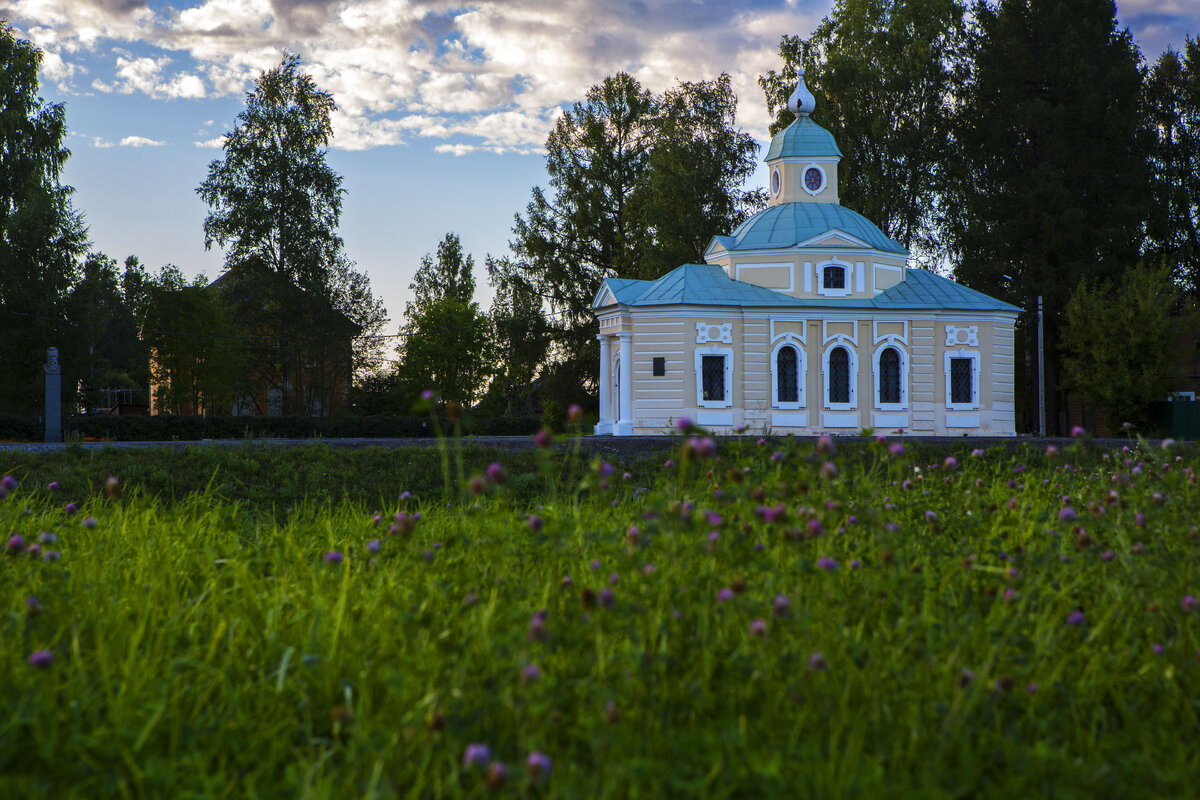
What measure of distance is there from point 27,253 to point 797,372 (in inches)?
935

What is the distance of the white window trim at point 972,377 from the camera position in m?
28.8

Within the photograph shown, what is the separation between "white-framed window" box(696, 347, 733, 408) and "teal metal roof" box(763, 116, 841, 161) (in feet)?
24.5

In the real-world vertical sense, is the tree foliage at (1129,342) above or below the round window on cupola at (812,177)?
below

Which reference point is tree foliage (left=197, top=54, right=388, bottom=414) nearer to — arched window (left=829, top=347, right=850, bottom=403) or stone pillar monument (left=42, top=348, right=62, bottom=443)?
stone pillar monument (left=42, top=348, right=62, bottom=443)

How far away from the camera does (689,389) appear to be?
90.2 ft

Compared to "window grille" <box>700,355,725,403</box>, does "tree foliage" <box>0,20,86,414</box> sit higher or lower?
higher

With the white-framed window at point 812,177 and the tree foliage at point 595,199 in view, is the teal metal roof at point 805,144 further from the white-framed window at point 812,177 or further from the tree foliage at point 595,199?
the tree foliage at point 595,199

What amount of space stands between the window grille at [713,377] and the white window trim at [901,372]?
4478 millimetres

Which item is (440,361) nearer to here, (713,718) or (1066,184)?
(1066,184)

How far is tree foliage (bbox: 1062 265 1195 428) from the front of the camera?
98.0 feet

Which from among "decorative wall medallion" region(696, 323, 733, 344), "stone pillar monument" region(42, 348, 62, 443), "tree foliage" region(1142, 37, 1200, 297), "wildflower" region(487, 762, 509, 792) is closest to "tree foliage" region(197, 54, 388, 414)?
"stone pillar monument" region(42, 348, 62, 443)

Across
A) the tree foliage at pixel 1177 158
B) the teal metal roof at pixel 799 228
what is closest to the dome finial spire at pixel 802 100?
the teal metal roof at pixel 799 228

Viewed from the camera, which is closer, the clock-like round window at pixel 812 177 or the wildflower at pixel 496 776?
the wildflower at pixel 496 776

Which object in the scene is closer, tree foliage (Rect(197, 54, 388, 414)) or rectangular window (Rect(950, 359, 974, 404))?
rectangular window (Rect(950, 359, 974, 404))
